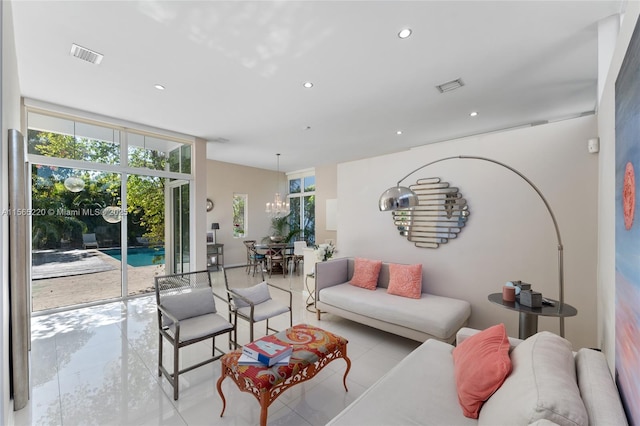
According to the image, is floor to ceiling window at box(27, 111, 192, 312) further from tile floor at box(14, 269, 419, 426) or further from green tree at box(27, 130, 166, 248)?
tile floor at box(14, 269, 419, 426)

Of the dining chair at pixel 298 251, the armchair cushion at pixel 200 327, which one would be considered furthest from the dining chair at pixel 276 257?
the armchair cushion at pixel 200 327

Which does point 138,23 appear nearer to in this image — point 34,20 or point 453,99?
point 34,20

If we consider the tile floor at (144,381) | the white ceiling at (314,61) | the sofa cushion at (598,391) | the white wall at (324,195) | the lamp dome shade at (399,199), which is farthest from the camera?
the white wall at (324,195)

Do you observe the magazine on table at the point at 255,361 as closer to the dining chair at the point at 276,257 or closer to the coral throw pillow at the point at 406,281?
the coral throw pillow at the point at 406,281

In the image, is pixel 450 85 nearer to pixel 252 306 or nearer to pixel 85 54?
pixel 252 306

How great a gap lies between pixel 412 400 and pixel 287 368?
2.68 ft

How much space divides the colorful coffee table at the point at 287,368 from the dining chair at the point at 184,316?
21.0 inches

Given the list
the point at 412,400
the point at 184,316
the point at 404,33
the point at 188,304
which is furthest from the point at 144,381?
the point at 404,33

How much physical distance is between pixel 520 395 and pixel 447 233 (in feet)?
8.29

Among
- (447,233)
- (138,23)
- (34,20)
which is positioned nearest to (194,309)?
(138,23)

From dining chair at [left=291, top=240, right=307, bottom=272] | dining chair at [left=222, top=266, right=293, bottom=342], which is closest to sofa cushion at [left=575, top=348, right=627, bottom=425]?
dining chair at [left=222, top=266, right=293, bottom=342]

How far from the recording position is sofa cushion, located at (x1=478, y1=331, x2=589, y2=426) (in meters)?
1.02

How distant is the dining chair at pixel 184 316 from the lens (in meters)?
2.36

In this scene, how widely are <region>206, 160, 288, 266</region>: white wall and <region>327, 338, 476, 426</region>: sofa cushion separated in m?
6.98
